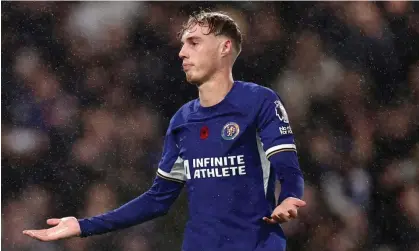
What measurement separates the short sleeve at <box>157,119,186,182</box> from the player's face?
0.80ft

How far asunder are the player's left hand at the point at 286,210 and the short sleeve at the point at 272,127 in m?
0.21

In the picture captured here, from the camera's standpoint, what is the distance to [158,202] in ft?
9.58

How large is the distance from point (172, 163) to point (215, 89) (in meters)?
0.35

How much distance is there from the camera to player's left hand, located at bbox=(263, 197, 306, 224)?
2352 millimetres

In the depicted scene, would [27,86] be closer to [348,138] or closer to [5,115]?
[5,115]

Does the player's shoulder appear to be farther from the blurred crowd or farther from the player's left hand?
the blurred crowd

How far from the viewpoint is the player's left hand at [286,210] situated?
92.6 inches

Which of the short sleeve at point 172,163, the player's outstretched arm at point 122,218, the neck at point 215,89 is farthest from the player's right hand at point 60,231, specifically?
the neck at point 215,89

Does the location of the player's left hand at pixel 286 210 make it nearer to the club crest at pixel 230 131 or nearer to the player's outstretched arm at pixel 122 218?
the club crest at pixel 230 131

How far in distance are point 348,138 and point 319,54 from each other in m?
0.64

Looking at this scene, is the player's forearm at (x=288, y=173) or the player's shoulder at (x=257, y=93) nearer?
the player's forearm at (x=288, y=173)

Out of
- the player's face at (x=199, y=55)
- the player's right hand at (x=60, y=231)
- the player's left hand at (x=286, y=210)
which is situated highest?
the player's face at (x=199, y=55)

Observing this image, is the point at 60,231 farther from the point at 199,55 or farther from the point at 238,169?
the point at 199,55

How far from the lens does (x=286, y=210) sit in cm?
235
